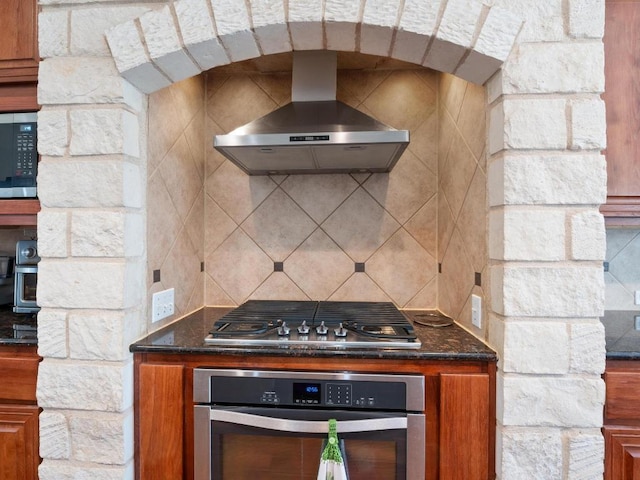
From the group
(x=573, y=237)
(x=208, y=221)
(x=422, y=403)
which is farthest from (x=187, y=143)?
(x=573, y=237)

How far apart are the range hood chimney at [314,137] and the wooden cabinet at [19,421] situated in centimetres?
111

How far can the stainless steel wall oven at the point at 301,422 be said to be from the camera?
3.78ft

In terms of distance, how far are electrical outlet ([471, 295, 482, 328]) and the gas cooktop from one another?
0.79 feet

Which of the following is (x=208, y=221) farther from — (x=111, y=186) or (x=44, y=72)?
(x=44, y=72)

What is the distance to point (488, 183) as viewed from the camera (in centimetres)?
124

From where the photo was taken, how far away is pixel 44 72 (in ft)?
4.01

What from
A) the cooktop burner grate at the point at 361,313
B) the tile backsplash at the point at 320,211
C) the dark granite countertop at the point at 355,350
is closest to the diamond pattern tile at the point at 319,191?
the tile backsplash at the point at 320,211

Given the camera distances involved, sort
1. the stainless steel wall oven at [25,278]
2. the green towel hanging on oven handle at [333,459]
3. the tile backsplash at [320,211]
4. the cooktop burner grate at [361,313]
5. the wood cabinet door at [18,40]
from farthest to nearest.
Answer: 1. the tile backsplash at [320,211]
2. the stainless steel wall oven at [25,278]
3. the cooktop burner grate at [361,313]
4. the wood cabinet door at [18,40]
5. the green towel hanging on oven handle at [333,459]

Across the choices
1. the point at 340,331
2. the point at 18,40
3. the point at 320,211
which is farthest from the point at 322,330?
the point at 18,40

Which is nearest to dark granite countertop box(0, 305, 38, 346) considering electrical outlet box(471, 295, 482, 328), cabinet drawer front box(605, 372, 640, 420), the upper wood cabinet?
electrical outlet box(471, 295, 482, 328)

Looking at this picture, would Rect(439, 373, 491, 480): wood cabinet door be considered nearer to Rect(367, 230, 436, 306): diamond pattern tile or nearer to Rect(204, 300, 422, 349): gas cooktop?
Rect(204, 300, 422, 349): gas cooktop

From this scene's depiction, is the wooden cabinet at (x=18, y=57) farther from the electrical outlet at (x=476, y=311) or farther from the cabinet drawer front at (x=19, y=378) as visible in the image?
the electrical outlet at (x=476, y=311)

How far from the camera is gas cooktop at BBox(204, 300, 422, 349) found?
4.08 feet

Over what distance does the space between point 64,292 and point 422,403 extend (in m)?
1.28
